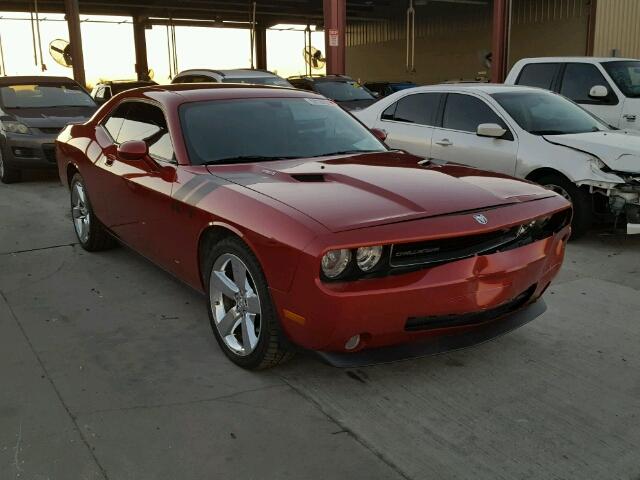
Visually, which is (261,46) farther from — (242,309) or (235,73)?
(242,309)

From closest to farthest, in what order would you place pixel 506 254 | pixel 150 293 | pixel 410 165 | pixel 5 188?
1. pixel 506 254
2. pixel 410 165
3. pixel 150 293
4. pixel 5 188

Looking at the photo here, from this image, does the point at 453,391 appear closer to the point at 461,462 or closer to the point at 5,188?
the point at 461,462

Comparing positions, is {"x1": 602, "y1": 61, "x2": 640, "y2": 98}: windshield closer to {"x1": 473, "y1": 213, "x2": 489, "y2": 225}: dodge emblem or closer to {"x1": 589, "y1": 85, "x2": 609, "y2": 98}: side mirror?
{"x1": 589, "y1": 85, "x2": 609, "y2": 98}: side mirror

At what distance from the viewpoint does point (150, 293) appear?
476 centimetres

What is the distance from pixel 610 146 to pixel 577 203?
59cm

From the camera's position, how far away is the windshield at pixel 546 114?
21.5 ft

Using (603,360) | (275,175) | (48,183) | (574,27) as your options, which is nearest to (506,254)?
(603,360)

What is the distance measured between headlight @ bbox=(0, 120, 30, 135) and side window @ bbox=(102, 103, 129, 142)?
478 centimetres

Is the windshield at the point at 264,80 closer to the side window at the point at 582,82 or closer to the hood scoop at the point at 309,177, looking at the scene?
the side window at the point at 582,82

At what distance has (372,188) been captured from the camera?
3.37 m

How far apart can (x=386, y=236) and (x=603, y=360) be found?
1.64 meters

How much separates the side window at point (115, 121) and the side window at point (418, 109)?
3542 mm

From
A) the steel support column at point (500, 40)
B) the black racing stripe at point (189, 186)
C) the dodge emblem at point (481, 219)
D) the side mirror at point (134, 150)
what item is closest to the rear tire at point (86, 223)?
the side mirror at point (134, 150)

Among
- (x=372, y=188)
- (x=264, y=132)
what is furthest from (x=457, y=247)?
(x=264, y=132)
